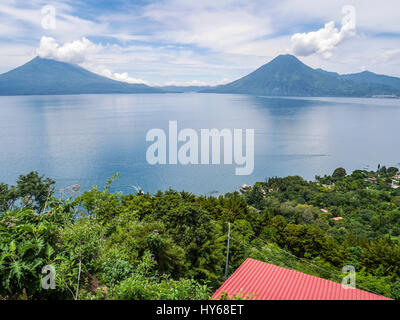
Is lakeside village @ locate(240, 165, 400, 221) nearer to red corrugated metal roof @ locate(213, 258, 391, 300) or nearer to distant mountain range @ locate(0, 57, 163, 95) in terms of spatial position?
red corrugated metal roof @ locate(213, 258, 391, 300)

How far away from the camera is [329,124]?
72.8m

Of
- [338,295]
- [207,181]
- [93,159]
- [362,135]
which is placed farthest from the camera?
[362,135]

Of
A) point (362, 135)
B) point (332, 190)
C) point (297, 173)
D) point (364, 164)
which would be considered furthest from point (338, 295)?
point (362, 135)

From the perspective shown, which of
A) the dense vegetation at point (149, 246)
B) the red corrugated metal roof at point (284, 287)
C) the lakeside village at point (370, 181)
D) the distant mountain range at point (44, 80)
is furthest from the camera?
the distant mountain range at point (44, 80)

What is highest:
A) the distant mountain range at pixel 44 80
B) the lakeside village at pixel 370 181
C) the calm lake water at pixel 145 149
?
the distant mountain range at pixel 44 80

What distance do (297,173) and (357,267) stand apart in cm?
2821

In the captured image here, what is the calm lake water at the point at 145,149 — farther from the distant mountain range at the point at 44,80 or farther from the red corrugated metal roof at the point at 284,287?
the distant mountain range at the point at 44,80
